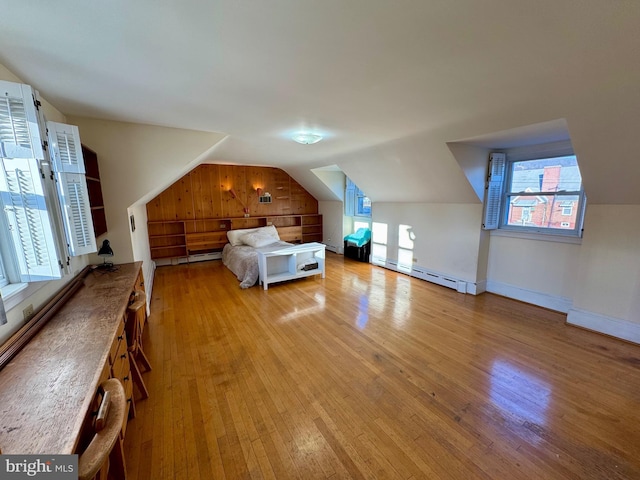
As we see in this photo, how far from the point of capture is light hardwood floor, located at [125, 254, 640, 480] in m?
1.53

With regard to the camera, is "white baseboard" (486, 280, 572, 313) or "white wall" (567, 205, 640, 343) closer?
"white wall" (567, 205, 640, 343)

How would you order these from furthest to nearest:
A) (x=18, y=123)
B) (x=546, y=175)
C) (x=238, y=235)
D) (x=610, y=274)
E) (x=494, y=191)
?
(x=238, y=235) → (x=494, y=191) → (x=546, y=175) → (x=610, y=274) → (x=18, y=123)

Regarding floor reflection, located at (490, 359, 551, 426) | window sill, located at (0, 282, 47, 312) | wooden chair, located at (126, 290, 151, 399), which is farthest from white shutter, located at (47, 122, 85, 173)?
floor reflection, located at (490, 359, 551, 426)

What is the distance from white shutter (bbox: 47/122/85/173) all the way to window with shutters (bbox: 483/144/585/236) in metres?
4.61

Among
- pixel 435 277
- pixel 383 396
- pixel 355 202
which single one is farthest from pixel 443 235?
pixel 383 396

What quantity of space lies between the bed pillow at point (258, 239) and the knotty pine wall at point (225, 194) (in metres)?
1.13

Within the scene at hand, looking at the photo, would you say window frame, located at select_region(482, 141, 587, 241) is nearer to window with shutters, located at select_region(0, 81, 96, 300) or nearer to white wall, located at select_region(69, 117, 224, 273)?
white wall, located at select_region(69, 117, 224, 273)

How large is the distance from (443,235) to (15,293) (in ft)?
16.0

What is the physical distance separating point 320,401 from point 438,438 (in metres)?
0.82

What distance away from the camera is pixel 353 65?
163 centimetres

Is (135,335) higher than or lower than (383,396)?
higher

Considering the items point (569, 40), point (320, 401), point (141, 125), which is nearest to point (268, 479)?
point (320, 401)

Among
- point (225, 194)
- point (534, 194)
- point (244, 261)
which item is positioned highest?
point (225, 194)

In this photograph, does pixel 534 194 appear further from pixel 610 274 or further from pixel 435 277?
pixel 435 277
